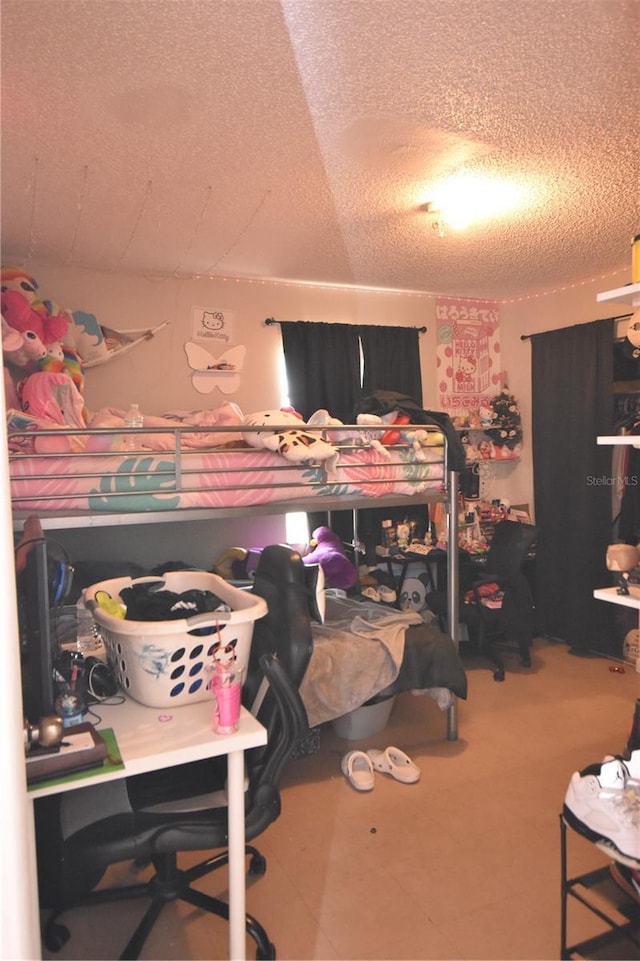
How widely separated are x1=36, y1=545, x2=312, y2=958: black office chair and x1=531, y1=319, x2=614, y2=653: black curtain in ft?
10.3

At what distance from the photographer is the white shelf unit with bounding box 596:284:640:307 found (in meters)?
1.94

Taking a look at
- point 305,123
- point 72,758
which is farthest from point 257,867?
point 305,123

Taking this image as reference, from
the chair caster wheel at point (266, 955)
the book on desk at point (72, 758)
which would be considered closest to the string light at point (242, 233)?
the book on desk at point (72, 758)

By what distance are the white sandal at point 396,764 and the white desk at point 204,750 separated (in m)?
1.25

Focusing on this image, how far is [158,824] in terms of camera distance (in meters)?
1.57

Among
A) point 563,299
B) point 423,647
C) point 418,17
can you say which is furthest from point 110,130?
point 563,299

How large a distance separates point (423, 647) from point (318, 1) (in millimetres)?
2473

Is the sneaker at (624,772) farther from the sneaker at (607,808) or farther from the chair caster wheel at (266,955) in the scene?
the chair caster wheel at (266,955)

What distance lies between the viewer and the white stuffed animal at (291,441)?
2604mm

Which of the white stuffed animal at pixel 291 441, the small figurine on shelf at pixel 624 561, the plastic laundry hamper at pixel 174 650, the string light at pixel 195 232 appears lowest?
the plastic laundry hamper at pixel 174 650

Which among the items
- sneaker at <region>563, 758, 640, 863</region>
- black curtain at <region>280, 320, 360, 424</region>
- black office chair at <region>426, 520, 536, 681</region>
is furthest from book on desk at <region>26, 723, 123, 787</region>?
black curtain at <region>280, 320, 360, 424</region>

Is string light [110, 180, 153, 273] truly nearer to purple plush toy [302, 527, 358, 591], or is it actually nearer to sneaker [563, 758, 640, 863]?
purple plush toy [302, 527, 358, 591]

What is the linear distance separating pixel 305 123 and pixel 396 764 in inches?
103

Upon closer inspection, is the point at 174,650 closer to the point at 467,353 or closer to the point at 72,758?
the point at 72,758
